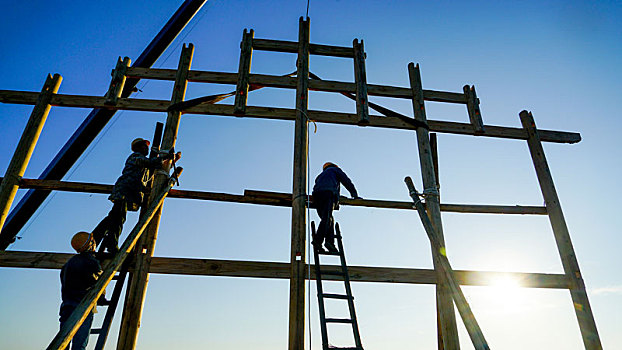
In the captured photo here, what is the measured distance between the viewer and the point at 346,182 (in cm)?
605

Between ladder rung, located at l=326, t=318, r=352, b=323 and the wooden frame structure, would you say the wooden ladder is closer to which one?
the wooden frame structure

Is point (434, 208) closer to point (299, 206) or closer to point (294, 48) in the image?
point (299, 206)

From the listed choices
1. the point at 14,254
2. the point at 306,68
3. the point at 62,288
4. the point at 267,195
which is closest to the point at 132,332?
the point at 62,288

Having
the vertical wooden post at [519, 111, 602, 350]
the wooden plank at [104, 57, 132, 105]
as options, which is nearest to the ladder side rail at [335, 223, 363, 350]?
the vertical wooden post at [519, 111, 602, 350]

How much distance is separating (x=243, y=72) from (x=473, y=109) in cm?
418

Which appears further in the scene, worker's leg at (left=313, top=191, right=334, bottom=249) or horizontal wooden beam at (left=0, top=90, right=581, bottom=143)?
horizontal wooden beam at (left=0, top=90, right=581, bottom=143)

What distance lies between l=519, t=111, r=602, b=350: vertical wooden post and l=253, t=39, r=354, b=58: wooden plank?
352cm

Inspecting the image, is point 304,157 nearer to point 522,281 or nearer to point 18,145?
point 522,281

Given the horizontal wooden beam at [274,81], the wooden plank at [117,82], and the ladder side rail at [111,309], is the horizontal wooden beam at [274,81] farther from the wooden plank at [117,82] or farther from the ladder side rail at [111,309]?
the ladder side rail at [111,309]

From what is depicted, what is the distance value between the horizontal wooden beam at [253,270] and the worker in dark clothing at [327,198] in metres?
0.55

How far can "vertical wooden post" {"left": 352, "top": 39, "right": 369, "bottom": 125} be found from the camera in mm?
6516

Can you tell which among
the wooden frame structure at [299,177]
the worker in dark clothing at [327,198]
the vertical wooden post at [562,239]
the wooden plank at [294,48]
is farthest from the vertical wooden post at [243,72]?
the vertical wooden post at [562,239]

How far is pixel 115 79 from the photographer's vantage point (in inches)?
251

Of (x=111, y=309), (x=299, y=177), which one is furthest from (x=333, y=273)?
(x=111, y=309)
